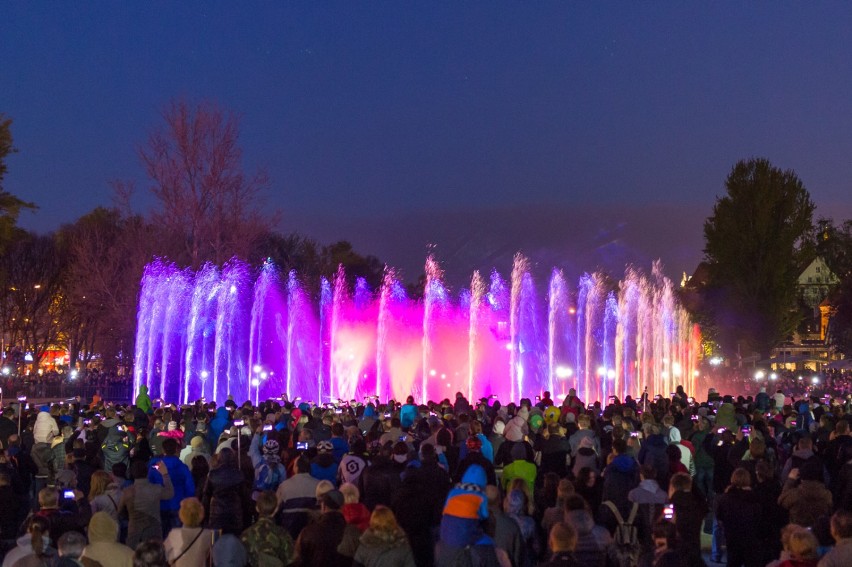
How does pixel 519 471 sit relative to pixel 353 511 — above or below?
above

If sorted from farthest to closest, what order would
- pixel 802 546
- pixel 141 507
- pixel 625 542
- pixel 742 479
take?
1. pixel 141 507
2. pixel 742 479
3. pixel 625 542
4. pixel 802 546

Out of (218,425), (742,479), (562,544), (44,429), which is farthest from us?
(218,425)

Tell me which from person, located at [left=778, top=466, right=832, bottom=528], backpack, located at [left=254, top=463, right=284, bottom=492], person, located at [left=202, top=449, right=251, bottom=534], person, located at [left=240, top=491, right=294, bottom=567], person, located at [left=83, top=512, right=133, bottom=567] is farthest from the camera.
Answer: backpack, located at [left=254, top=463, right=284, bottom=492]

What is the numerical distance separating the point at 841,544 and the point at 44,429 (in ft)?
45.9

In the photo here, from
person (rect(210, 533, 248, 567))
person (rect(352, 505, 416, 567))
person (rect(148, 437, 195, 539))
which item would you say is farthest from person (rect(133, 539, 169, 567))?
person (rect(148, 437, 195, 539))

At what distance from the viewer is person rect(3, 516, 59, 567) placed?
7.98 metres

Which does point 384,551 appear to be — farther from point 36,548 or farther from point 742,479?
point 742,479

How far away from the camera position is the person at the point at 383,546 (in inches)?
312

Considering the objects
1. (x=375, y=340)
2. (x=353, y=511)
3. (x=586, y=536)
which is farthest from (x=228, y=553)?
(x=375, y=340)

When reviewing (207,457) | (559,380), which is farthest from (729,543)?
(559,380)

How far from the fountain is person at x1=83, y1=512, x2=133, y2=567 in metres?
40.4

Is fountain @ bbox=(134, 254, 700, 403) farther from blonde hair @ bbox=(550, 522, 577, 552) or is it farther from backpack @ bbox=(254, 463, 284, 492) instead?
blonde hair @ bbox=(550, 522, 577, 552)

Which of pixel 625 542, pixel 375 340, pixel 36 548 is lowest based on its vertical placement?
pixel 625 542

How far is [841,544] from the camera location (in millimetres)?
7656
